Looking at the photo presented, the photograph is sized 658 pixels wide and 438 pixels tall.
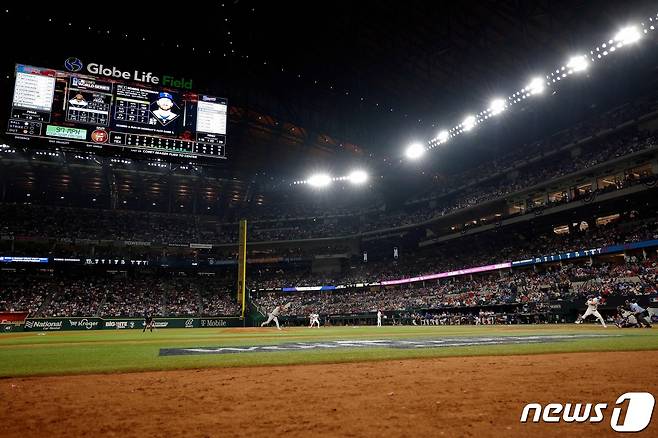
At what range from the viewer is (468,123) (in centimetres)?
3862

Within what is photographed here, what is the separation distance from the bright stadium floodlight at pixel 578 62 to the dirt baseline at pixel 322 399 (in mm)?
27047

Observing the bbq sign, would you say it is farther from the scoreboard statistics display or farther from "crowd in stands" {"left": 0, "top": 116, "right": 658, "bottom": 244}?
"crowd in stands" {"left": 0, "top": 116, "right": 658, "bottom": 244}

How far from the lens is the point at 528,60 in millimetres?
28906

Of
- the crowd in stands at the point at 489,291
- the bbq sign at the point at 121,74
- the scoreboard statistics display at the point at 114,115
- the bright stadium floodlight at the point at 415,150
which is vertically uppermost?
the bright stadium floodlight at the point at 415,150

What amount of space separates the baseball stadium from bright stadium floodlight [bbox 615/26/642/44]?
0.65 ft

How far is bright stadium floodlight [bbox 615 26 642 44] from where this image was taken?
2499 cm

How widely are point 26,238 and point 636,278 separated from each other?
59167mm

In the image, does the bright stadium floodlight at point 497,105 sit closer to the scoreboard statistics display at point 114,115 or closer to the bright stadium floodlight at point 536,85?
the bright stadium floodlight at point 536,85

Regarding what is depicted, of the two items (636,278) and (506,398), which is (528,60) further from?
(506,398)

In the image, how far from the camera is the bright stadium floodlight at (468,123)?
123 feet

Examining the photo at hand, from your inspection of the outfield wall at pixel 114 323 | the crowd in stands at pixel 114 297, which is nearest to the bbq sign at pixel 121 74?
the outfield wall at pixel 114 323

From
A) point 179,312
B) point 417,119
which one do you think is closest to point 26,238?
point 179,312

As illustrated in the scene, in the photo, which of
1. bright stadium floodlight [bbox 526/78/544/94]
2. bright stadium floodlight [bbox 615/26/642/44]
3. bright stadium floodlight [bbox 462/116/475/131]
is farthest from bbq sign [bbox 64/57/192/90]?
bright stadium floodlight [bbox 615/26/642/44]

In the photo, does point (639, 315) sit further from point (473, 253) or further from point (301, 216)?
point (301, 216)
